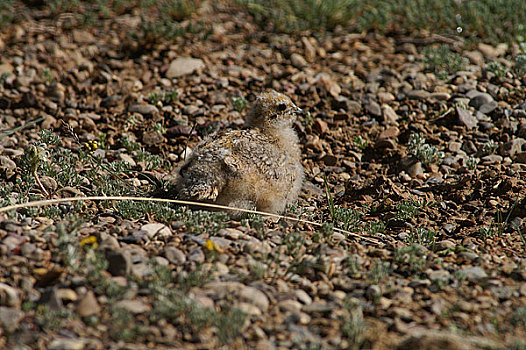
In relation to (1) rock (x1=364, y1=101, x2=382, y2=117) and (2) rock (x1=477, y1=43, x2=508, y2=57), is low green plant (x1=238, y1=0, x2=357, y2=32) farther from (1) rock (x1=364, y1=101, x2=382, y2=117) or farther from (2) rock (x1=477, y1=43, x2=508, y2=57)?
(1) rock (x1=364, y1=101, x2=382, y2=117)

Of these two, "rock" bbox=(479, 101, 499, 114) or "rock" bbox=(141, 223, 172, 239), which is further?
"rock" bbox=(479, 101, 499, 114)

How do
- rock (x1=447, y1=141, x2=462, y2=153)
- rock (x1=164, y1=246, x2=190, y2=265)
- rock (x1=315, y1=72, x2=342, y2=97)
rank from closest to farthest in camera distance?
rock (x1=164, y1=246, x2=190, y2=265), rock (x1=447, y1=141, x2=462, y2=153), rock (x1=315, y1=72, x2=342, y2=97)

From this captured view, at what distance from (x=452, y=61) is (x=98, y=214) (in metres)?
5.23

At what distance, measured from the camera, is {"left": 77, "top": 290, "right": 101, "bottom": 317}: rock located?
3.63 meters

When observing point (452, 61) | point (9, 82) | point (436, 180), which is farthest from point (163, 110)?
point (452, 61)

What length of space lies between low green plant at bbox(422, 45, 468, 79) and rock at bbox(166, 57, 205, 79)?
309 centimetres

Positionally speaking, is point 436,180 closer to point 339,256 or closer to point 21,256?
point 339,256

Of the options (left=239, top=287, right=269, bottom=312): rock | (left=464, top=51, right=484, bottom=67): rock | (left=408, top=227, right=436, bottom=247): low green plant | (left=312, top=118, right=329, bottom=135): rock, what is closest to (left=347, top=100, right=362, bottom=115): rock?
(left=312, top=118, right=329, bottom=135): rock

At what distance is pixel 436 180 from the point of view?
6.41 m

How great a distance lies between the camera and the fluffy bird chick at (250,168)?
532 centimetres

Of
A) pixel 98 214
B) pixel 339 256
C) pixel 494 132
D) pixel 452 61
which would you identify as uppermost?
pixel 452 61

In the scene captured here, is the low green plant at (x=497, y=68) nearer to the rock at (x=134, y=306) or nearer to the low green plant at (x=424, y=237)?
the low green plant at (x=424, y=237)

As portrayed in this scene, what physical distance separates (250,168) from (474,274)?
2083mm

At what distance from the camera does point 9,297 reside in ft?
12.2
